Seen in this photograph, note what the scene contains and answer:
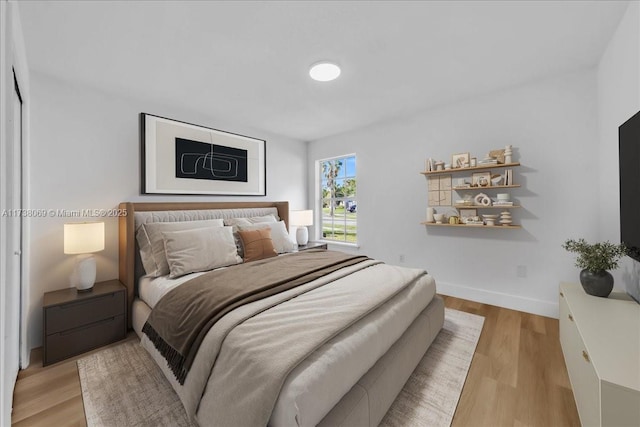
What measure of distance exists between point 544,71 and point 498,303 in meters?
2.42

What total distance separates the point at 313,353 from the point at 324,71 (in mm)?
2209

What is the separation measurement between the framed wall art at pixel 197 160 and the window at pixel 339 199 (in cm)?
126

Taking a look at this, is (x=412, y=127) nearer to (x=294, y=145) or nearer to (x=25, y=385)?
(x=294, y=145)

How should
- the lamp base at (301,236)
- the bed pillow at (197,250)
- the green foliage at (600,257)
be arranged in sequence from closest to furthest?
the green foliage at (600,257) < the bed pillow at (197,250) < the lamp base at (301,236)

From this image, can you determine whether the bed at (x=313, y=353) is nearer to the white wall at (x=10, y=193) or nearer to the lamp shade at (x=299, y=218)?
the white wall at (x=10, y=193)

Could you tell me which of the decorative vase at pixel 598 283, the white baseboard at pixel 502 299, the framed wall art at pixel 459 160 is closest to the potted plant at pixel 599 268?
the decorative vase at pixel 598 283

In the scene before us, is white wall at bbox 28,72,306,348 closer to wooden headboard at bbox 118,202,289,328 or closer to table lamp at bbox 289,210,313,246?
wooden headboard at bbox 118,202,289,328

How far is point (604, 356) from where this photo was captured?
1.16 meters

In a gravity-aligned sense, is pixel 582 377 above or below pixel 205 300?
below

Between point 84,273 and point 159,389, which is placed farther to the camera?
point 84,273

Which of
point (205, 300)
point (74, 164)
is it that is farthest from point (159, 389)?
point (74, 164)

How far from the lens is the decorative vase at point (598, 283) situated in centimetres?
178

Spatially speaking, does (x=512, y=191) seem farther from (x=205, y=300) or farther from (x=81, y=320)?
(x=81, y=320)

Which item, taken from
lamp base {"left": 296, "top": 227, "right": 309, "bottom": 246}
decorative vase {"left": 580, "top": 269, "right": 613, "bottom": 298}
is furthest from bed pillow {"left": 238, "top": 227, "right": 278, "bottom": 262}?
decorative vase {"left": 580, "top": 269, "right": 613, "bottom": 298}
